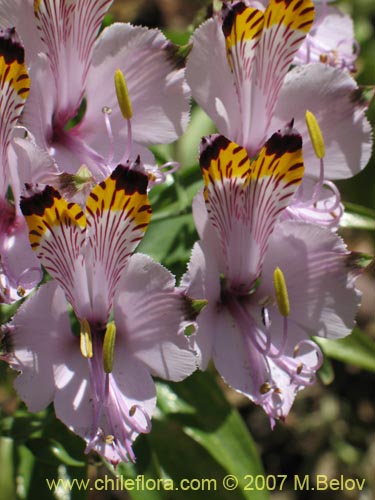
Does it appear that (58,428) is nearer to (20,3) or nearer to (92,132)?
(92,132)

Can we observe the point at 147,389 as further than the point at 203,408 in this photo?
No

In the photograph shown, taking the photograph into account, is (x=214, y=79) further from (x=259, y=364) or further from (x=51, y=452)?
(x=51, y=452)

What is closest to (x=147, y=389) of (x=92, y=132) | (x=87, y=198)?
(x=87, y=198)

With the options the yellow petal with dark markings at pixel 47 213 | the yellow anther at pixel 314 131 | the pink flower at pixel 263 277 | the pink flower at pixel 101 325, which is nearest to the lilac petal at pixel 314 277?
the pink flower at pixel 263 277

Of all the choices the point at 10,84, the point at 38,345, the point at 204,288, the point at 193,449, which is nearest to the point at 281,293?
the point at 204,288

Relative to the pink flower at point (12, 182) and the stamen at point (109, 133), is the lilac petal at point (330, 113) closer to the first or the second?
the stamen at point (109, 133)
